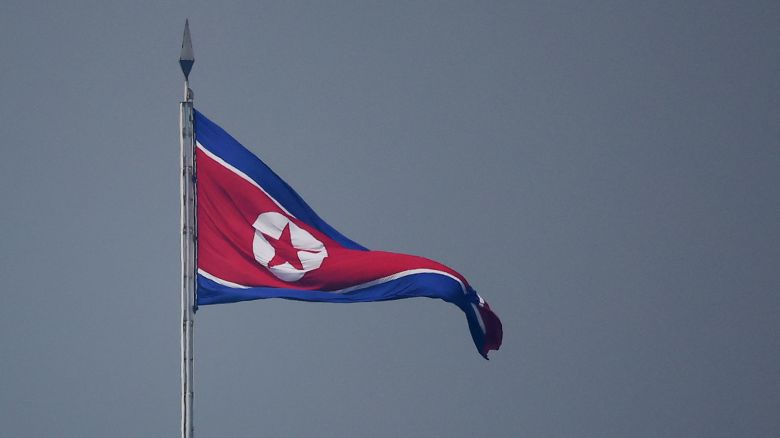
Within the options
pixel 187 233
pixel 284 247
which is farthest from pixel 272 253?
pixel 187 233

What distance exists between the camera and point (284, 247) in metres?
27.0

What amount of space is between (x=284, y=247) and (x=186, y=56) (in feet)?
16.5

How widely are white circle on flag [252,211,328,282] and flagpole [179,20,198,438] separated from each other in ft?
6.64

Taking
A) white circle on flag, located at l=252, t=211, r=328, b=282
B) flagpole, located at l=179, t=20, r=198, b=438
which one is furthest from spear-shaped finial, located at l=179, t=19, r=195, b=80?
white circle on flag, located at l=252, t=211, r=328, b=282

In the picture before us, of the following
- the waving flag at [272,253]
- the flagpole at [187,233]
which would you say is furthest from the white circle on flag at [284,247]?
the flagpole at [187,233]

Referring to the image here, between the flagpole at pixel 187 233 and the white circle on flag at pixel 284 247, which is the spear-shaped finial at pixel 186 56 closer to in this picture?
the flagpole at pixel 187 233

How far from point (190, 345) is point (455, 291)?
768 cm

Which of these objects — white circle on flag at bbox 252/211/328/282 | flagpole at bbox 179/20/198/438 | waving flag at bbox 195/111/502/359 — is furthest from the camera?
white circle on flag at bbox 252/211/328/282

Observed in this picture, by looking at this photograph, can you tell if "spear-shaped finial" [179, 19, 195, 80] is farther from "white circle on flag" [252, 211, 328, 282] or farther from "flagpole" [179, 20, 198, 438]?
"white circle on flag" [252, 211, 328, 282]

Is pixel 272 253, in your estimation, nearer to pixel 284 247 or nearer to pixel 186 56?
pixel 284 247

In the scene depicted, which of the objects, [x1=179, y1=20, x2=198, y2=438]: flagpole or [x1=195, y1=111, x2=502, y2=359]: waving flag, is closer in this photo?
[x1=179, y1=20, x2=198, y2=438]: flagpole

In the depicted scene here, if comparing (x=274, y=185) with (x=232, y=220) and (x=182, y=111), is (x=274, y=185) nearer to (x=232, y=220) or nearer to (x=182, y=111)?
(x=232, y=220)

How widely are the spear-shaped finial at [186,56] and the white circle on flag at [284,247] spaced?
413 cm

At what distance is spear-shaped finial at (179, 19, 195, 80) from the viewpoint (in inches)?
956
